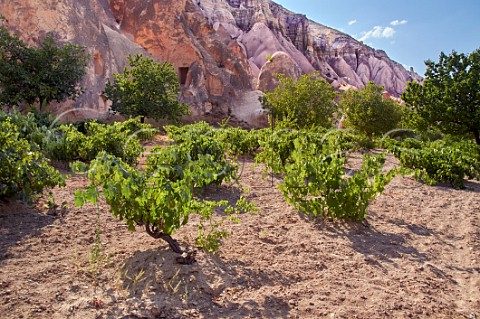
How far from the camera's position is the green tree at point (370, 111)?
71.4 ft

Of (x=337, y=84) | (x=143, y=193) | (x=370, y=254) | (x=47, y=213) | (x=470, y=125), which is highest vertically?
(x=337, y=84)

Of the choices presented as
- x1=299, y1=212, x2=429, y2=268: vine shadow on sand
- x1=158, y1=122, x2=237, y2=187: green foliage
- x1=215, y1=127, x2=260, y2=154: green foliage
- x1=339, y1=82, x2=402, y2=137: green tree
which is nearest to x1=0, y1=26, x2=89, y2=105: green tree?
x1=215, y1=127, x2=260, y2=154: green foliage

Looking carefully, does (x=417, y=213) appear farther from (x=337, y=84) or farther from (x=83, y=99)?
(x=337, y=84)

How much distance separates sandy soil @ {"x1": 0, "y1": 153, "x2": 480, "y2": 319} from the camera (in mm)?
2174

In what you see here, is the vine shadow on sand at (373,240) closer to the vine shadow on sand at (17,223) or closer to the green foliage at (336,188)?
the green foliage at (336,188)

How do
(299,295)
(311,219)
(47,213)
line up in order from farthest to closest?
(311,219) → (47,213) → (299,295)

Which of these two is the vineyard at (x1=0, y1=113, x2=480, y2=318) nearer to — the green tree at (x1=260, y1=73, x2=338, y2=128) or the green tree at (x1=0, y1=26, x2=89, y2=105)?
the green tree at (x1=0, y1=26, x2=89, y2=105)

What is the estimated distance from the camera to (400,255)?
3.10 m

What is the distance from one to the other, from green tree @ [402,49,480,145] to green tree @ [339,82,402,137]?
757cm

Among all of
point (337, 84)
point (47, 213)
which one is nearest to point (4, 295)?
point (47, 213)

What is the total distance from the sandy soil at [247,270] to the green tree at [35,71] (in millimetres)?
11240

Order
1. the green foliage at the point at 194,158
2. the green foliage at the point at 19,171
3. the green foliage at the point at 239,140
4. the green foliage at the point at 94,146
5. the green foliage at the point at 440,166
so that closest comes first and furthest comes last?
the green foliage at the point at 19,171, the green foliage at the point at 194,158, the green foliage at the point at 94,146, the green foliage at the point at 440,166, the green foliage at the point at 239,140

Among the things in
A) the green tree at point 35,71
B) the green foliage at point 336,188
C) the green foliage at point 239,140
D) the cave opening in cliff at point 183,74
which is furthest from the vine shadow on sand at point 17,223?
the cave opening in cliff at point 183,74

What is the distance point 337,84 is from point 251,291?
4898 cm
